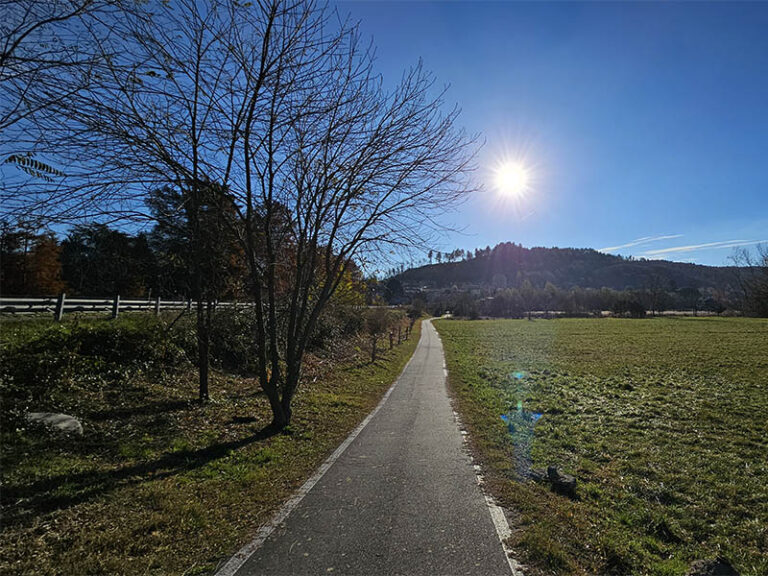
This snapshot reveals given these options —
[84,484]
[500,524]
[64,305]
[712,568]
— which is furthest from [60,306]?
[712,568]

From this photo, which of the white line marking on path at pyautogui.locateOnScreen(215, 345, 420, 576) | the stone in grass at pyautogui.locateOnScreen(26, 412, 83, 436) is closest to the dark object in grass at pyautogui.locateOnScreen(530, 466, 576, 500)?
the white line marking on path at pyautogui.locateOnScreen(215, 345, 420, 576)

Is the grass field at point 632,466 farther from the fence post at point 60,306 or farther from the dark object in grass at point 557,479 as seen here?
the fence post at point 60,306

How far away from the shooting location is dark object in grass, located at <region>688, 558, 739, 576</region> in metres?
3.30

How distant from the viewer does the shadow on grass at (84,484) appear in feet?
13.1

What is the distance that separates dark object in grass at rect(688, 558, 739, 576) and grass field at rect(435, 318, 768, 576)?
0.16 m

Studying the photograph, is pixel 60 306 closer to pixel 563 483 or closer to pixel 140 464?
pixel 140 464

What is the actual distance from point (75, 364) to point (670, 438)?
1218 centimetres

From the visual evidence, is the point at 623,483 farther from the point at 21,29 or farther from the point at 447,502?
the point at 21,29

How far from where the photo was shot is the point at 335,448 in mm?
6957

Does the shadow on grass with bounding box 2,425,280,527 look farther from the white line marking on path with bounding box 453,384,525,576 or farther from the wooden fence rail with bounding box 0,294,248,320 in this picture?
the wooden fence rail with bounding box 0,294,248,320

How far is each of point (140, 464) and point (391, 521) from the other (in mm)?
3788

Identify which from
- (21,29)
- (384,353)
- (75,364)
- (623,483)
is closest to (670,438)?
(623,483)

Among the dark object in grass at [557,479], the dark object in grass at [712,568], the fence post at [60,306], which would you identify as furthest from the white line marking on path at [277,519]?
the fence post at [60,306]

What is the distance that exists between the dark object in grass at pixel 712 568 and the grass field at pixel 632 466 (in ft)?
0.53
